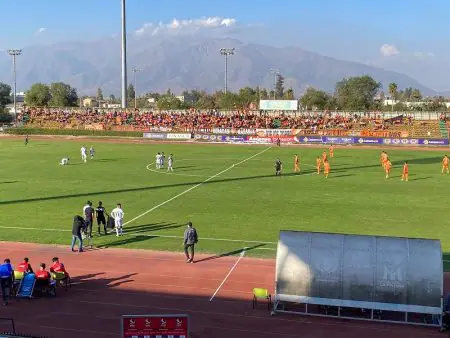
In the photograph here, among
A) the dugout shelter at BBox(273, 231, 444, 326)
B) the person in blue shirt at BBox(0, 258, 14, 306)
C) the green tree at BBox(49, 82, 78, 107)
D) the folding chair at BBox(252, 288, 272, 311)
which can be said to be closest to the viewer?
the dugout shelter at BBox(273, 231, 444, 326)

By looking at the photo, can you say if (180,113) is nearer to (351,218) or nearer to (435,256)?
(351,218)

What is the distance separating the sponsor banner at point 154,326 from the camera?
28.1 feet

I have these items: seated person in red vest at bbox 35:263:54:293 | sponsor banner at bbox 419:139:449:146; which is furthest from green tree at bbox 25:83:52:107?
seated person in red vest at bbox 35:263:54:293

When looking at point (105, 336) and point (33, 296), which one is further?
point (33, 296)

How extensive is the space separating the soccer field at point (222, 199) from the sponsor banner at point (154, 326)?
10627 mm

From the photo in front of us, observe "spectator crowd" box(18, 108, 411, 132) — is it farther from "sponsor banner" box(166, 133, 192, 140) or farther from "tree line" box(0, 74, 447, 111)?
"tree line" box(0, 74, 447, 111)

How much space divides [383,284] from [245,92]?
129m

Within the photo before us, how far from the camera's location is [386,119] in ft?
277

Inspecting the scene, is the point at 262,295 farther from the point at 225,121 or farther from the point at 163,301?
the point at 225,121

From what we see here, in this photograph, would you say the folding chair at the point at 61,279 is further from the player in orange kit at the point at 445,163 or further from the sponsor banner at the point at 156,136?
the sponsor banner at the point at 156,136

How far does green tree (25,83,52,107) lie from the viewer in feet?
442

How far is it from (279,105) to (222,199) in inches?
2475

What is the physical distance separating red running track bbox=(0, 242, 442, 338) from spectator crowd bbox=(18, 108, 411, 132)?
65.2 metres

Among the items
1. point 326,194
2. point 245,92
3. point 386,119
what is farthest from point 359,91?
point 326,194
